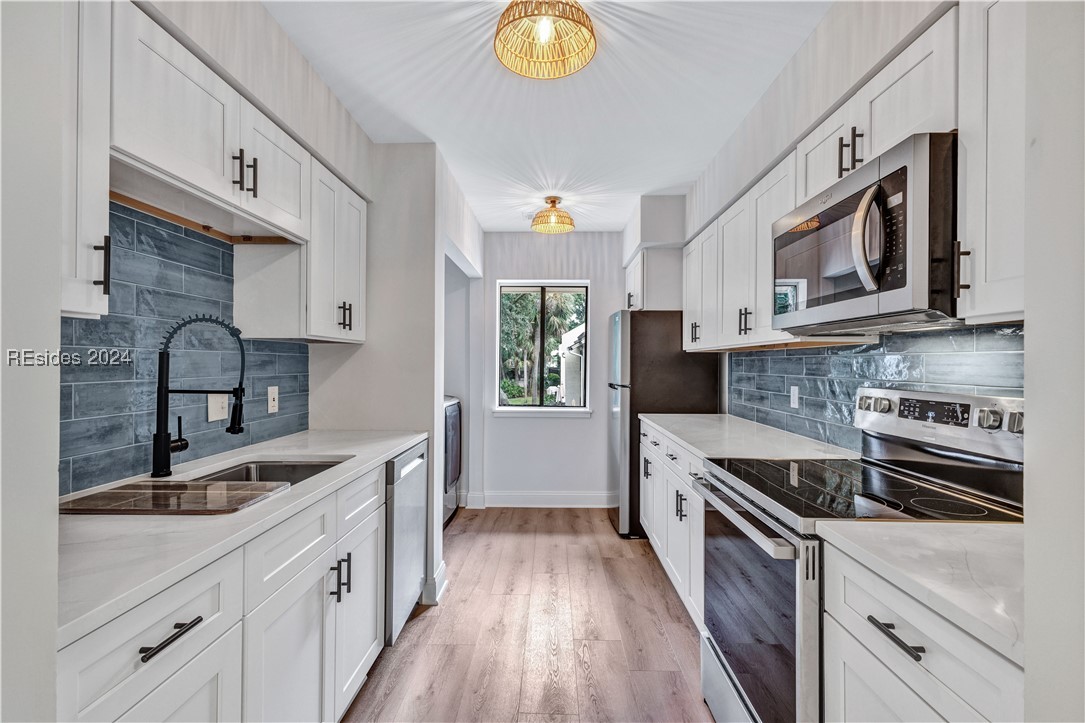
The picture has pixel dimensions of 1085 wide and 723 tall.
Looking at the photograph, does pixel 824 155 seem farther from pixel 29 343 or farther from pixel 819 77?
pixel 29 343

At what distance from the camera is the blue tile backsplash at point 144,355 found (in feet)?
4.60

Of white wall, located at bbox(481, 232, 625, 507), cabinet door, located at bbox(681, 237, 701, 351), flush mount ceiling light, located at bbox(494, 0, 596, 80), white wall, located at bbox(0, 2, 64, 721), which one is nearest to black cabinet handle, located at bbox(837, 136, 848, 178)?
flush mount ceiling light, located at bbox(494, 0, 596, 80)

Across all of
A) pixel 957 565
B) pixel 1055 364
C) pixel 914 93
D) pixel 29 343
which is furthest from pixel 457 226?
pixel 1055 364

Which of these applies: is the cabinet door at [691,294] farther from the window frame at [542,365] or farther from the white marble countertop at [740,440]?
the window frame at [542,365]

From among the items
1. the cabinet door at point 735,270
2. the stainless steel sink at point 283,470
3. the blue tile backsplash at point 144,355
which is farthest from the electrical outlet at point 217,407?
the cabinet door at point 735,270

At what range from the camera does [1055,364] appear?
47 centimetres

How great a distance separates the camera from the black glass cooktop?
126 cm

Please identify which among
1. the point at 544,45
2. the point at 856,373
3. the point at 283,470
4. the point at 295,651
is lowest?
the point at 295,651

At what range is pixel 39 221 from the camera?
1.94ft

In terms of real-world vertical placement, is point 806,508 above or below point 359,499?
above

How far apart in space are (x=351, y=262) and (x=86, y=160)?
1508 millimetres

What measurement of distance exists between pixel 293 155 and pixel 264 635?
175 centimetres

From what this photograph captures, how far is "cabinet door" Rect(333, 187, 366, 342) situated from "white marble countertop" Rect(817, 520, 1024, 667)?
88.2 inches

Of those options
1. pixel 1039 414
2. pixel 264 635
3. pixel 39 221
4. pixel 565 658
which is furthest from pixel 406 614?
pixel 1039 414
